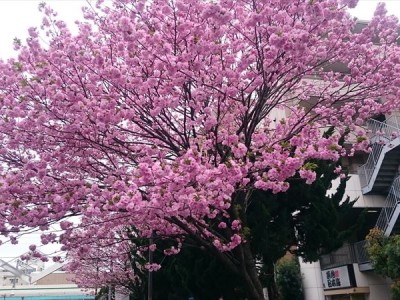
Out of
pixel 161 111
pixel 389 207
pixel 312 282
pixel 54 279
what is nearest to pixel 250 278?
pixel 161 111

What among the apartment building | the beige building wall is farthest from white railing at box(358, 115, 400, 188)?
the beige building wall

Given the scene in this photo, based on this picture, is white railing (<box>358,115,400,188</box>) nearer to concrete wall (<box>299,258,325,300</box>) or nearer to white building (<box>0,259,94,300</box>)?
concrete wall (<box>299,258,325,300</box>)

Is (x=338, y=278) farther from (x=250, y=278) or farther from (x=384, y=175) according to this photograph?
(x=250, y=278)

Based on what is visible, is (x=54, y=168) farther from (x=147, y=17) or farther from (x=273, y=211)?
(x=273, y=211)

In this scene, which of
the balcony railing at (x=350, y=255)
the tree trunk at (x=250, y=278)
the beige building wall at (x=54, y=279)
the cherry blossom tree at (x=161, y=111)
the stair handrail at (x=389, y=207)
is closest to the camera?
the cherry blossom tree at (x=161, y=111)

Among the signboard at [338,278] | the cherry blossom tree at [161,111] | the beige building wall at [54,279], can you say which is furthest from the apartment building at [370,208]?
the beige building wall at [54,279]

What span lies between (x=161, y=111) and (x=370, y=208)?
11.8m

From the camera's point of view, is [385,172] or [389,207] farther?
[385,172]

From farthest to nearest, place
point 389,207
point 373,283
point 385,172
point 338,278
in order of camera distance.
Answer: point 338,278
point 373,283
point 385,172
point 389,207

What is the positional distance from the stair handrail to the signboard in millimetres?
2162

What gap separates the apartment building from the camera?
15.8 meters

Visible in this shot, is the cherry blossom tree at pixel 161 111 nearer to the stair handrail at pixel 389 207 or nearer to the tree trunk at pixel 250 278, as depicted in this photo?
the tree trunk at pixel 250 278

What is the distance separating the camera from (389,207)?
15.7 meters

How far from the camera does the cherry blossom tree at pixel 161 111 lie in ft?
23.7
